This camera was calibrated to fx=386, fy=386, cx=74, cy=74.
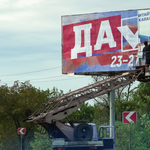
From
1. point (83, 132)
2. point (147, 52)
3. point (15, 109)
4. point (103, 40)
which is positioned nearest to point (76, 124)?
point (83, 132)

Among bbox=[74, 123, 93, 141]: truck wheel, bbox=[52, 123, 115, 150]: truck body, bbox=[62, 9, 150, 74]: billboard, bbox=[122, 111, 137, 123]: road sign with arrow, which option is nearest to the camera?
bbox=[52, 123, 115, 150]: truck body

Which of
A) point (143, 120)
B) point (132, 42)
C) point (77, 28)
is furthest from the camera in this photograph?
point (77, 28)

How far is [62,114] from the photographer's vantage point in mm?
20969

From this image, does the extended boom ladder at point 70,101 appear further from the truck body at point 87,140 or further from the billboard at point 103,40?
the billboard at point 103,40

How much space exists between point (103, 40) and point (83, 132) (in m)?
17.5

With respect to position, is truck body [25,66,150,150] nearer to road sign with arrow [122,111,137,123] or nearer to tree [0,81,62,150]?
road sign with arrow [122,111,137,123]

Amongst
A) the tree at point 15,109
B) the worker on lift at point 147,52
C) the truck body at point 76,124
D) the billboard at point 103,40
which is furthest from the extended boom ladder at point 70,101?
the tree at point 15,109

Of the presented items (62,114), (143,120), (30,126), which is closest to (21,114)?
(30,126)

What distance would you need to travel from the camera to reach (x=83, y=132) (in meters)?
19.3

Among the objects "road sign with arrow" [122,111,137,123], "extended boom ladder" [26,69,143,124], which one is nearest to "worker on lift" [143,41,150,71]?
"extended boom ladder" [26,69,143,124]

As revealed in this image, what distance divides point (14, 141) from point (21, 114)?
4586 mm

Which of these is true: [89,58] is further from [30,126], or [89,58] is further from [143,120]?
[30,126]

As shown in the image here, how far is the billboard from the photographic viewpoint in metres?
34.0

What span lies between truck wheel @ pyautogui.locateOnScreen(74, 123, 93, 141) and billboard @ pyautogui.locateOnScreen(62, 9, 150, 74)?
1460 centimetres
